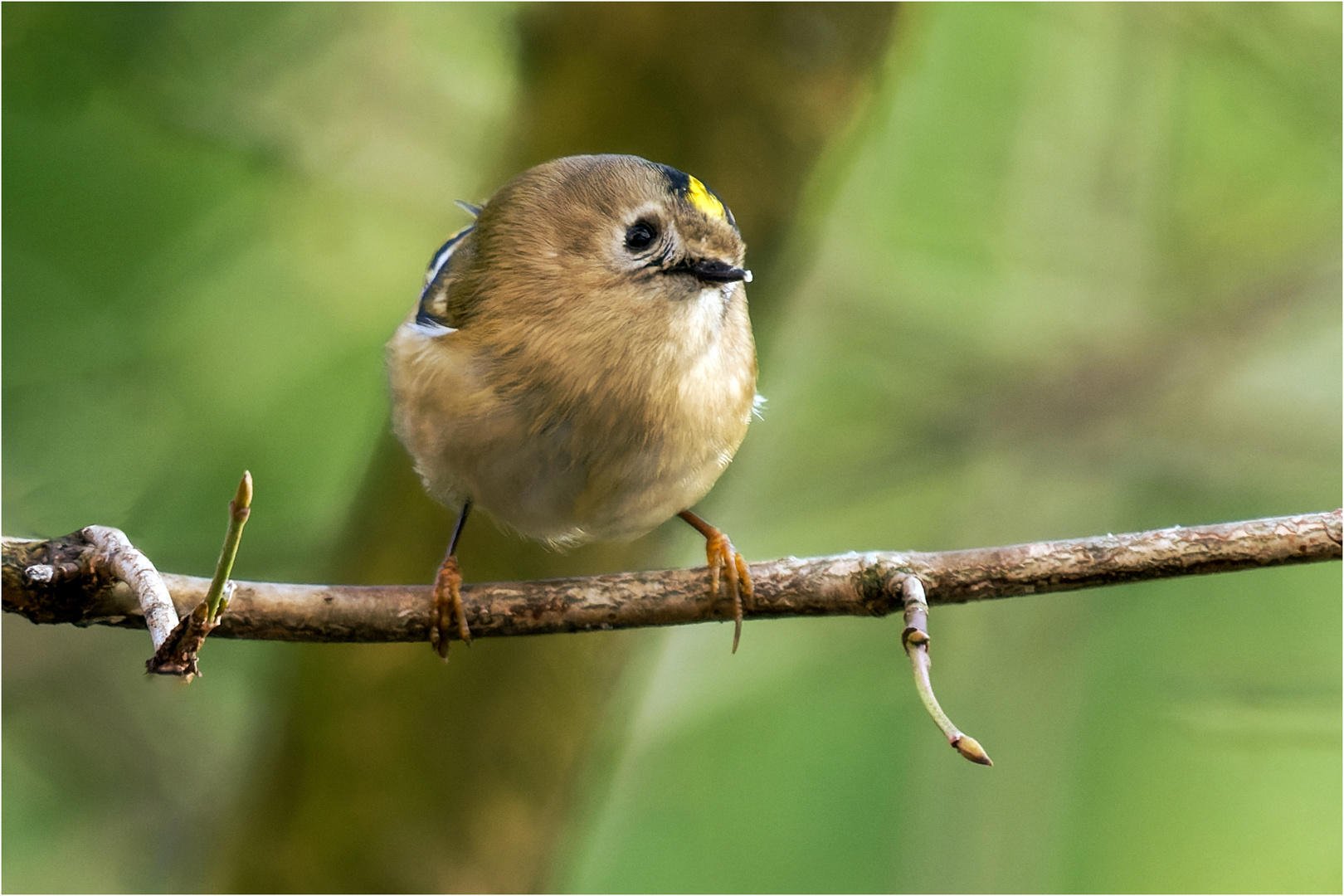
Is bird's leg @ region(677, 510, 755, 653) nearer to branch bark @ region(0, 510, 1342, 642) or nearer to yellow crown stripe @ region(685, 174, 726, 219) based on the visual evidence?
branch bark @ region(0, 510, 1342, 642)

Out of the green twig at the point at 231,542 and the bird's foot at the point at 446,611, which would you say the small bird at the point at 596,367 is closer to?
the bird's foot at the point at 446,611

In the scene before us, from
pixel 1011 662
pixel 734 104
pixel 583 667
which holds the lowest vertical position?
pixel 583 667

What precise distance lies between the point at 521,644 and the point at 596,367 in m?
1.08

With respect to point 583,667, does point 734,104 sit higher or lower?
higher

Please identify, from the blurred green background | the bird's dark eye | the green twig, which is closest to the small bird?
the bird's dark eye

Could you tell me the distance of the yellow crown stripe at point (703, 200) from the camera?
185 cm

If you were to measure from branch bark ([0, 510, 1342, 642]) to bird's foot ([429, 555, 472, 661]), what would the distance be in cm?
5

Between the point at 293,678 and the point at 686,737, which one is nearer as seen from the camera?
the point at 293,678

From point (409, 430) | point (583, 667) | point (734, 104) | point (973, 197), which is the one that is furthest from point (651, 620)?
point (973, 197)

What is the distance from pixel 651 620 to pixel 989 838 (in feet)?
4.81

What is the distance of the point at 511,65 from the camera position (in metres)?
2.89

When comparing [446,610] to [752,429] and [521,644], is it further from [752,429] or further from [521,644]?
[752,429]

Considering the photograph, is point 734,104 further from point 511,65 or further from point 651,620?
point 651,620

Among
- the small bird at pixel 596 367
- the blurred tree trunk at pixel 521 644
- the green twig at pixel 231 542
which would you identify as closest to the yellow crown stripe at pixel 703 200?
the small bird at pixel 596 367
